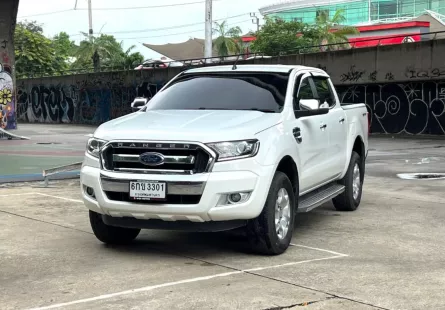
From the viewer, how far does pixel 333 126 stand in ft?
26.3

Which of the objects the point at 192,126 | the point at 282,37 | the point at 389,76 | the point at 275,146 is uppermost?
the point at 282,37

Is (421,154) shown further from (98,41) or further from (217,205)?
(98,41)

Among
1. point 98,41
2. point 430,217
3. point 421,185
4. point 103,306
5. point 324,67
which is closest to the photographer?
point 103,306

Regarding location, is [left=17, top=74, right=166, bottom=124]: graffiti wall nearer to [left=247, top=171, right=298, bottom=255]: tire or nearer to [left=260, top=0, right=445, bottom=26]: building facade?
[left=247, top=171, right=298, bottom=255]: tire

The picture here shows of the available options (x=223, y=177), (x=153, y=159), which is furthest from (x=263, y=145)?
(x=153, y=159)

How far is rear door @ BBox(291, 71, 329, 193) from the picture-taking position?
686 centimetres

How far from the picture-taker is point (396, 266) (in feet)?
19.3

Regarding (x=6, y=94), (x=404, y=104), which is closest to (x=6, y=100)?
(x=6, y=94)

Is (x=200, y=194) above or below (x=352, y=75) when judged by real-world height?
below

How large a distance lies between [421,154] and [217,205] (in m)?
13.7

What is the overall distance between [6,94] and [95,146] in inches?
941

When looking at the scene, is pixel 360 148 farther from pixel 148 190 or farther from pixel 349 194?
pixel 148 190

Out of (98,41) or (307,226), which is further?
(98,41)

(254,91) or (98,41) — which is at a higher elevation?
(98,41)
